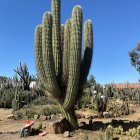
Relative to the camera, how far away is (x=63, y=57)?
A: 1122cm

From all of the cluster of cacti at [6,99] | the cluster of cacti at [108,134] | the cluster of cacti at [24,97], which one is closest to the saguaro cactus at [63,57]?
the cluster of cacti at [108,134]

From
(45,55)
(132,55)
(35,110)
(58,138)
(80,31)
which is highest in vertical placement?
(132,55)

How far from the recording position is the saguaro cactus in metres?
10.6

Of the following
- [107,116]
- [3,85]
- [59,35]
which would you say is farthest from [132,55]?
[59,35]

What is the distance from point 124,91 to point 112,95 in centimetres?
184

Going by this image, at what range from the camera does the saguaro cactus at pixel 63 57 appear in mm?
10586

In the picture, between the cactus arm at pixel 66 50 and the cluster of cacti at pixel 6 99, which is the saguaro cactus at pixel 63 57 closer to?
the cactus arm at pixel 66 50

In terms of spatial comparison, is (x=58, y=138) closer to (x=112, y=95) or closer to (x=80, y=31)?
Result: (x=80, y=31)

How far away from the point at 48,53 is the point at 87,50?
176cm

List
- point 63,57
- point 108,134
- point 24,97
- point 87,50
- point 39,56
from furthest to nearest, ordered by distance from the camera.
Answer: point 24,97 → point 87,50 → point 63,57 → point 39,56 → point 108,134

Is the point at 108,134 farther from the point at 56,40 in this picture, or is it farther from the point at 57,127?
the point at 56,40

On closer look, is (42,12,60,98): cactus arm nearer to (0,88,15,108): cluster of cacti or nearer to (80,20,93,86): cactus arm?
(80,20,93,86): cactus arm

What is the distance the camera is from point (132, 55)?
1435 inches

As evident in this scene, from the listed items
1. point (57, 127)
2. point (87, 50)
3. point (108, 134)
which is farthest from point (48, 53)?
point (108, 134)
